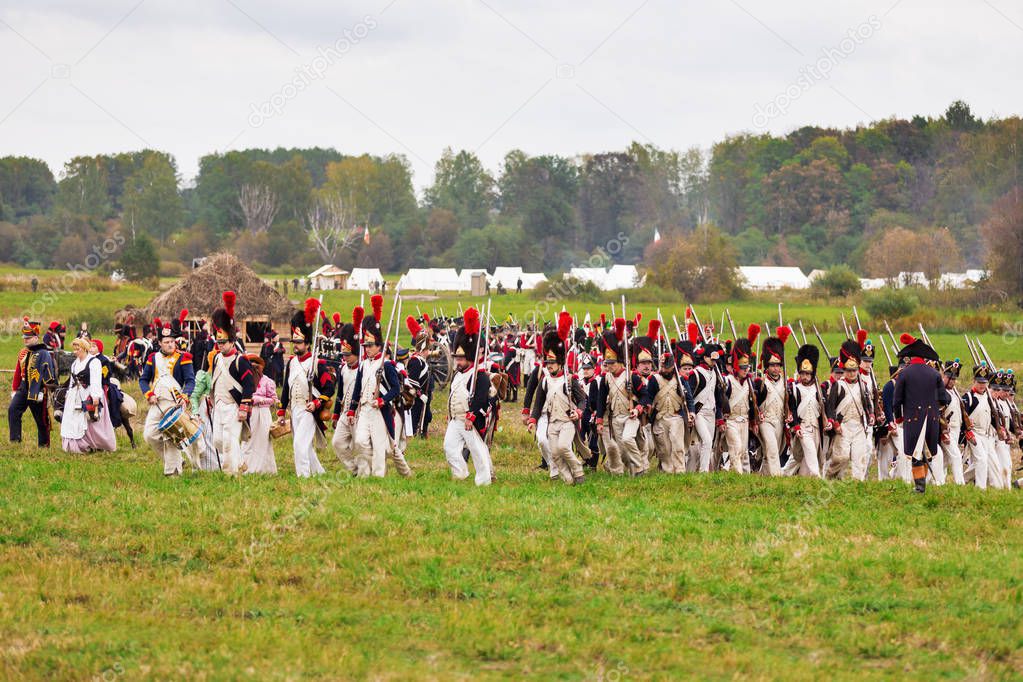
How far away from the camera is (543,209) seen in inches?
5059

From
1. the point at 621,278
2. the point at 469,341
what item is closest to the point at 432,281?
the point at 621,278

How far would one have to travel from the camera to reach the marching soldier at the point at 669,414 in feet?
56.2

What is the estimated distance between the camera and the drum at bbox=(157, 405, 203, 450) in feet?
50.4

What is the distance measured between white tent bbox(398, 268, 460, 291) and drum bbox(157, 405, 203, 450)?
78.8 meters

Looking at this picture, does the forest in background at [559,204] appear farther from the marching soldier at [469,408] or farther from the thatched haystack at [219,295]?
the marching soldier at [469,408]

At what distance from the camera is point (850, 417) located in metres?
17.4

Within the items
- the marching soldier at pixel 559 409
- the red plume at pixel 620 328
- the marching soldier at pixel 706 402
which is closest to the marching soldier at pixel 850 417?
the marching soldier at pixel 706 402

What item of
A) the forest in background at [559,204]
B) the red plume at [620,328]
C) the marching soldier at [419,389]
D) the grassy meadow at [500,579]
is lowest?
the grassy meadow at [500,579]

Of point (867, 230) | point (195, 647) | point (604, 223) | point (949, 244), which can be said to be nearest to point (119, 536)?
point (195, 647)

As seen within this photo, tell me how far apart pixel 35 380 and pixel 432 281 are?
77686 millimetres

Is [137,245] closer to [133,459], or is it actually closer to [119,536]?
[133,459]

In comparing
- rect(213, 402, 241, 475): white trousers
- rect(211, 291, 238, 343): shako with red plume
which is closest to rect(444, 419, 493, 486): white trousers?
rect(213, 402, 241, 475): white trousers

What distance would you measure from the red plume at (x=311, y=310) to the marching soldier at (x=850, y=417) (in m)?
6.68

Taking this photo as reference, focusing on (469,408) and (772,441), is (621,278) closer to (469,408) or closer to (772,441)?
(772,441)
